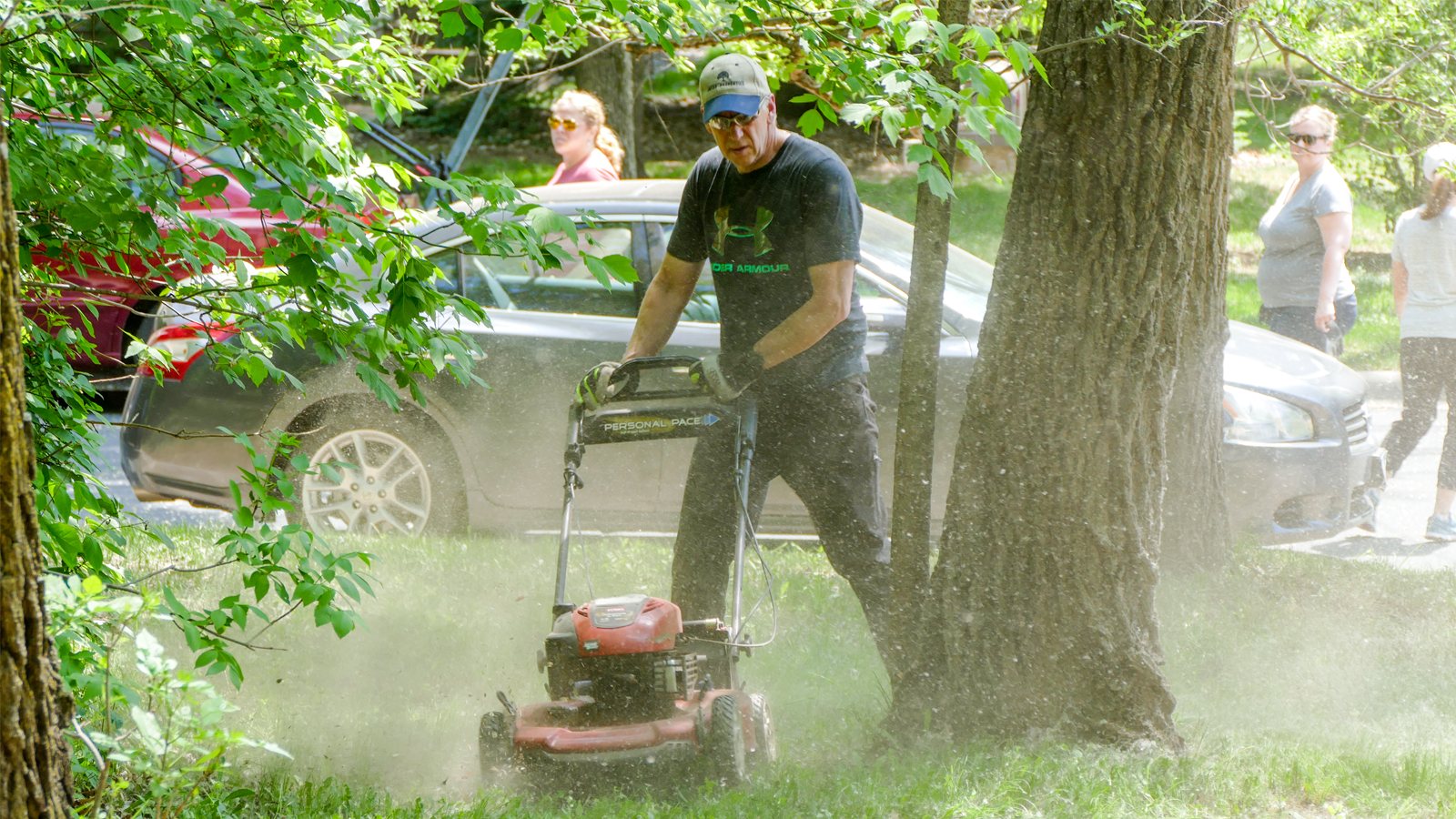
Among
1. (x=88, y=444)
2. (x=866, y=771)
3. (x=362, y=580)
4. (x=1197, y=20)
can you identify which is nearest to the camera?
(x=362, y=580)

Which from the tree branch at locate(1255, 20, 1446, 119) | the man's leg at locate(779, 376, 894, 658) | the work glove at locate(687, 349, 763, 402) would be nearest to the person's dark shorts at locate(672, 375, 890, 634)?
the man's leg at locate(779, 376, 894, 658)

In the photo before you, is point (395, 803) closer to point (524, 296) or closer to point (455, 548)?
point (455, 548)

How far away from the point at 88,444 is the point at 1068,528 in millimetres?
2532

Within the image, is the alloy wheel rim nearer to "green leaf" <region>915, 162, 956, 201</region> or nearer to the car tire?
the car tire

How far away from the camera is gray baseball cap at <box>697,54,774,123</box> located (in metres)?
3.47

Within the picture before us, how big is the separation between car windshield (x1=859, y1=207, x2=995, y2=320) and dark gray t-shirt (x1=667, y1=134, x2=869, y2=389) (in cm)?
140

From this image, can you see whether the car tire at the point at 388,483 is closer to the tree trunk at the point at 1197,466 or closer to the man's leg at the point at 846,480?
the man's leg at the point at 846,480

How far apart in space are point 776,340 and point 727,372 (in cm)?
23

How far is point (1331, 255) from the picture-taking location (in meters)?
6.20

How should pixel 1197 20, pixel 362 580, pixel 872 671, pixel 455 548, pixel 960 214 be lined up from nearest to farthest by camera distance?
pixel 362 580 → pixel 1197 20 → pixel 872 671 → pixel 455 548 → pixel 960 214

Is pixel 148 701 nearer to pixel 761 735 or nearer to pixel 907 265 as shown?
pixel 761 735

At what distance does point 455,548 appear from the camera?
5.36 metres

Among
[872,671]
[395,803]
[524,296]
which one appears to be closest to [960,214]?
[524,296]

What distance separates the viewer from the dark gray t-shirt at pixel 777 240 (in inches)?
142
